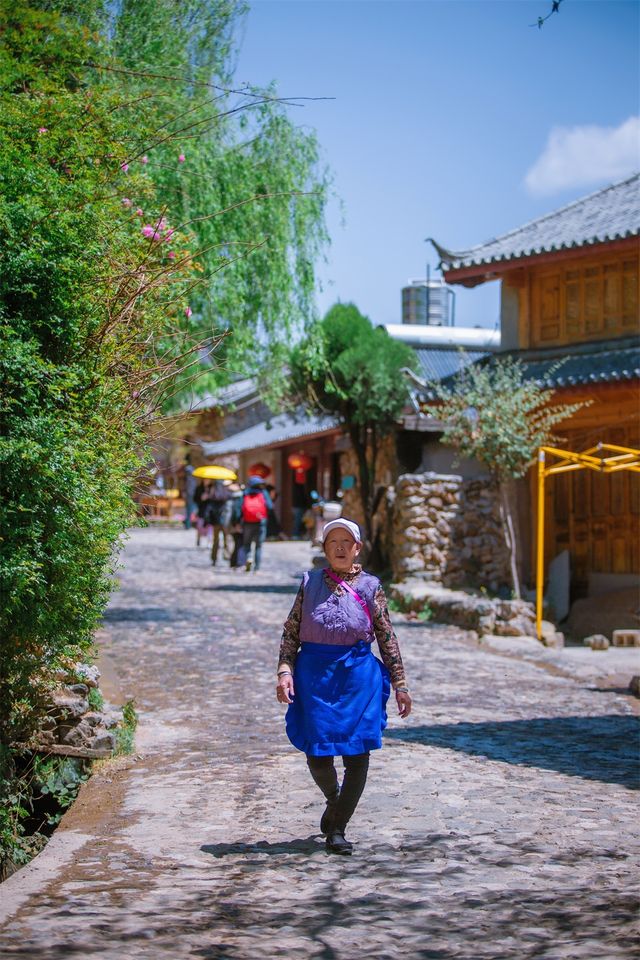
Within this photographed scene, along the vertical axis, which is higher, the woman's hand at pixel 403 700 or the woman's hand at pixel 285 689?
the woman's hand at pixel 285 689

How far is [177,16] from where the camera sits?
11.1 meters

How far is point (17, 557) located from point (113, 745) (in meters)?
2.22

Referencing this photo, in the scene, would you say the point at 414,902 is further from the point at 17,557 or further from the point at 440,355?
the point at 440,355

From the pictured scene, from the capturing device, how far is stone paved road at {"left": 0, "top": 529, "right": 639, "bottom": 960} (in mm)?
4195

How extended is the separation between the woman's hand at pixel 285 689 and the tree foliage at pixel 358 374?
44.6 feet

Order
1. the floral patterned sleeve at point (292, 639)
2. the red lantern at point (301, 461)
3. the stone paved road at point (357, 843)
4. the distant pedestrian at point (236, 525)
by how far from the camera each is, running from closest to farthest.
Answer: the stone paved road at point (357, 843) → the floral patterned sleeve at point (292, 639) → the distant pedestrian at point (236, 525) → the red lantern at point (301, 461)

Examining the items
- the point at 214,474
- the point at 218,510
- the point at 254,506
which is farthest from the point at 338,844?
the point at 214,474

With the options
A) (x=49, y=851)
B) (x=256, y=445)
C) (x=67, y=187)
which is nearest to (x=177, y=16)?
(x=67, y=187)

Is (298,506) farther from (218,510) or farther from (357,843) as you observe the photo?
(357,843)

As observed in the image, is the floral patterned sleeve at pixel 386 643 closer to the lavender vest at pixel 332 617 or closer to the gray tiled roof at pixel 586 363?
the lavender vest at pixel 332 617

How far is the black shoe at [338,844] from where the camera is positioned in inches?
207

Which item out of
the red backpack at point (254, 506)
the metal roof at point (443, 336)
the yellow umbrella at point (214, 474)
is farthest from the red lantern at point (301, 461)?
the red backpack at point (254, 506)

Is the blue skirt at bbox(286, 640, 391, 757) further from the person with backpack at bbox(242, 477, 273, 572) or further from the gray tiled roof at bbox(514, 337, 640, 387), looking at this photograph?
the person with backpack at bbox(242, 477, 273, 572)

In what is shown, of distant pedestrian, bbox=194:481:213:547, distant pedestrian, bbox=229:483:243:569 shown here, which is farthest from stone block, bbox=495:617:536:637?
distant pedestrian, bbox=194:481:213:547
